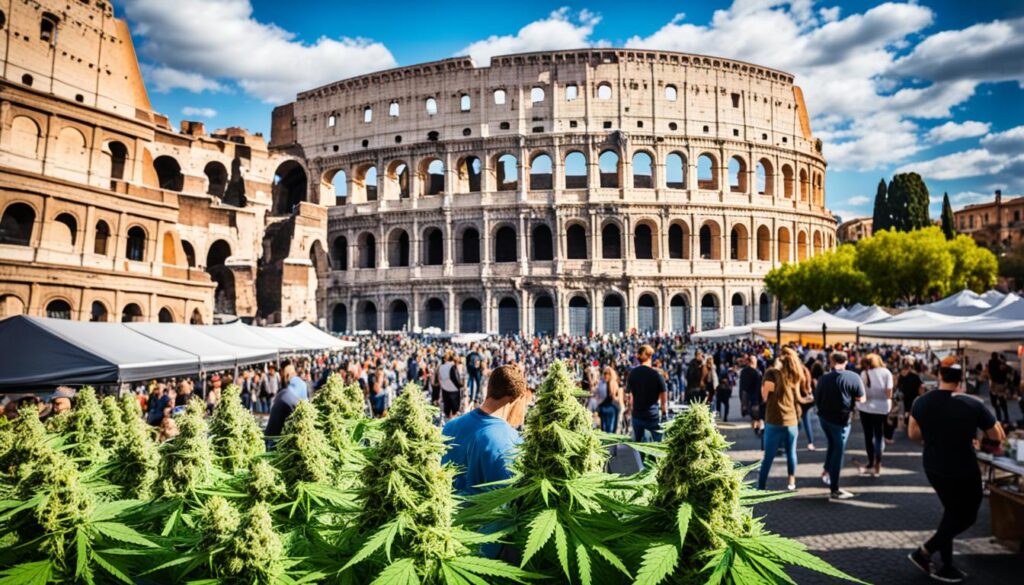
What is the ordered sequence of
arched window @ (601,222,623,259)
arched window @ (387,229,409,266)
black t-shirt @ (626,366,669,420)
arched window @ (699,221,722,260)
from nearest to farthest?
black t-shirt @ (626,366,669,420), arched window @ (699,221,722,260), arched window @ (601,222,623,259), arched window @ (387,229,409,266)

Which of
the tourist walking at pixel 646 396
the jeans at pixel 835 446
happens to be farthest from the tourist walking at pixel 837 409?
the tourist walking at pixel 646 396

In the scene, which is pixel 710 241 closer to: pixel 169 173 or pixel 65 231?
pixel 169 173

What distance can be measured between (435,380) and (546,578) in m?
→ 11.9

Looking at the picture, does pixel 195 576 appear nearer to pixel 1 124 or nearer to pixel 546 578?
pixel 546 578

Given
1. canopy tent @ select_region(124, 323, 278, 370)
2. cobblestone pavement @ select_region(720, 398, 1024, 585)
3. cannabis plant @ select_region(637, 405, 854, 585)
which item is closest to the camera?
cannabis plant @ select_region(637, 405, 854, 585)

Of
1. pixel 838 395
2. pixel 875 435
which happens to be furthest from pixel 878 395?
pixel 838 395

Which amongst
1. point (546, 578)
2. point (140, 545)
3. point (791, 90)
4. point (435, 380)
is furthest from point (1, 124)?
point (791, 90)

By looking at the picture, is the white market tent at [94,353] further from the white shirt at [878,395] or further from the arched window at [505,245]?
the arched window at [505,245]

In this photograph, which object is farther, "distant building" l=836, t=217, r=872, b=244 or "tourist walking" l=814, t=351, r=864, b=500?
"distant building" l=836, t=217, r=872, b=244

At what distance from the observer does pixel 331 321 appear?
133ft

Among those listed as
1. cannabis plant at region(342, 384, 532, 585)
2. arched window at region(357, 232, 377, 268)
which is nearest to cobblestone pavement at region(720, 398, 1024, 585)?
cannabis plant at region(342, 384, 532, 585)

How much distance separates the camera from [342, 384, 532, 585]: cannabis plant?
1721 millimetres

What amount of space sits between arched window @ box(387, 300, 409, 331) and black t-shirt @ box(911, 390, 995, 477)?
3436 cm

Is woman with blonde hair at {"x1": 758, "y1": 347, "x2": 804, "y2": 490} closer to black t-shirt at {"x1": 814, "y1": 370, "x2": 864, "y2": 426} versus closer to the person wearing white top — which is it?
black t-shirt at {"x1": 814, "y1": 370, "x2": 864, "y2": 426}
